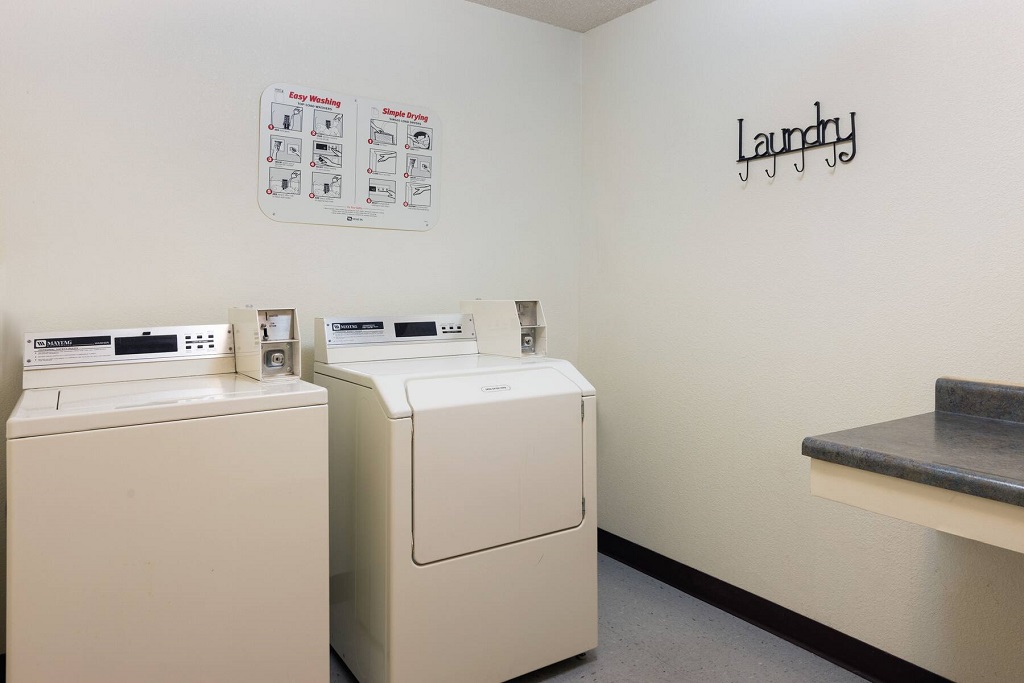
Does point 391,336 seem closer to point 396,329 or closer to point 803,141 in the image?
point 396,329

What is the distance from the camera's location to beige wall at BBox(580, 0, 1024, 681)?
1878mm

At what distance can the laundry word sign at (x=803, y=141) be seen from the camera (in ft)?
7.09

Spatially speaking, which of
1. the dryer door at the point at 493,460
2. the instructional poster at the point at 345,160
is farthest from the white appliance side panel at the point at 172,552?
the instructional poster at the point at 345,160

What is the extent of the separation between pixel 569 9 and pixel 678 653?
8.79 feet

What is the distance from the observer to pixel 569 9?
2.93m

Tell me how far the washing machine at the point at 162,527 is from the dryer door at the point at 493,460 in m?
0.30

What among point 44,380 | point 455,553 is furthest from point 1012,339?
point 44,380

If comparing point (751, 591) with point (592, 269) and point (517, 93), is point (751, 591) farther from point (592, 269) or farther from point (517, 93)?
point (517, 93)

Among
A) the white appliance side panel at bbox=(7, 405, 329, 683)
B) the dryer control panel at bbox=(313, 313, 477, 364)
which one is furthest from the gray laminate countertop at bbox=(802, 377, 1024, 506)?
the dryer control panel at bbox=(313, 313, 477, 364)

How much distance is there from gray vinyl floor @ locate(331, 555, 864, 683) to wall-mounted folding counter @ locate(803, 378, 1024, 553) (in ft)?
3.35

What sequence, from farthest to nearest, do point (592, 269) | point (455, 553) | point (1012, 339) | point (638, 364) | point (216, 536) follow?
point (592, 269) < point (638, 364) < point (455, 553) < point (1012, 339) < point (216, 536)

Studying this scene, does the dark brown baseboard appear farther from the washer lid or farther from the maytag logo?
the maytag logo

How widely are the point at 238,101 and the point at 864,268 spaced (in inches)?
87.5

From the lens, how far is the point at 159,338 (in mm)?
2043
